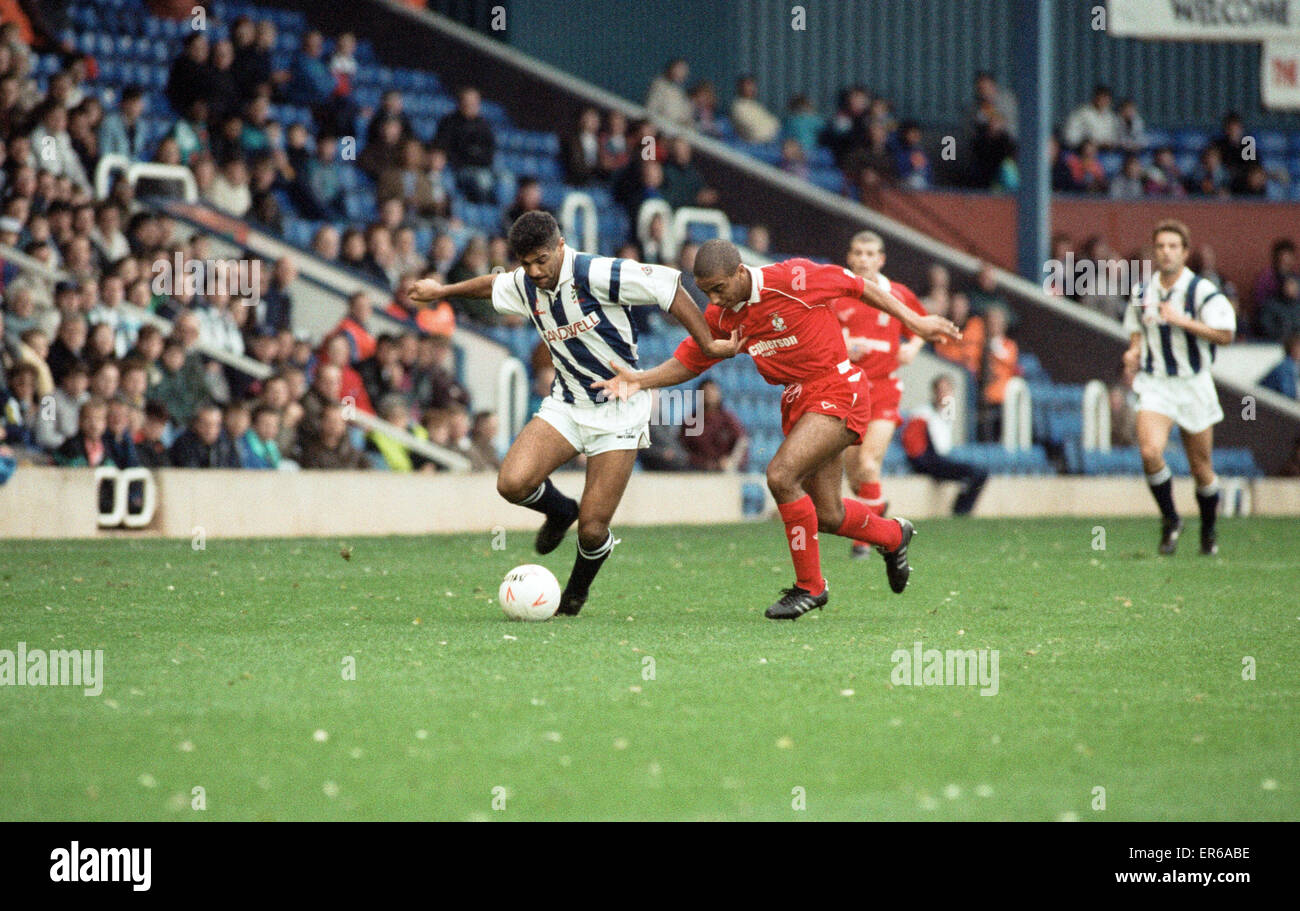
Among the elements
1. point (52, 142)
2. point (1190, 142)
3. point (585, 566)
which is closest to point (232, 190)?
point (52, 142)

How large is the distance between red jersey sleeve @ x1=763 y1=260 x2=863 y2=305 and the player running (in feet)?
1.14

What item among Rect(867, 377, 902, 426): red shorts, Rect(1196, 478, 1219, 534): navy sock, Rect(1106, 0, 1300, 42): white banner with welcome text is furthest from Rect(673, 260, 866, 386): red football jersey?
Rect(1106, 0, 1300, 42): white banner with welcome text

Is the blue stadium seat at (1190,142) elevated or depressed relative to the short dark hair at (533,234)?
elevated

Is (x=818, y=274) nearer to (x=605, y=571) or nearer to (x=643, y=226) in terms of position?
(x=605, y=571)

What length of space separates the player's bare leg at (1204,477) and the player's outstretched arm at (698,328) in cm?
561

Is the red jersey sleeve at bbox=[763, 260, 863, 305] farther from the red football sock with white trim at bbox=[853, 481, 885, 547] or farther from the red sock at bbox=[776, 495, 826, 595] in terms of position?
the red football sock with white trim at bbox=[853, 481, 885, 547]

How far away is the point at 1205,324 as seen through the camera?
12.7 m

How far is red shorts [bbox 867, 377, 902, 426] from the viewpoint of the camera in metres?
13.1

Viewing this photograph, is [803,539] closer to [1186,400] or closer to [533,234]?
[533,234]

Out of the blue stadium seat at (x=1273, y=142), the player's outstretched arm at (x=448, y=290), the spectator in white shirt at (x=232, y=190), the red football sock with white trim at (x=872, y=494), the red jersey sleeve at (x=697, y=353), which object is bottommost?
the red football sock with white trim at (x=872, y=494)

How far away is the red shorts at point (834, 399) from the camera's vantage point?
9.05 metres

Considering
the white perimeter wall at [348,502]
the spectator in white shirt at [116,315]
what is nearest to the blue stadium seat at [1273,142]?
the white perimeter wall at [348,502]

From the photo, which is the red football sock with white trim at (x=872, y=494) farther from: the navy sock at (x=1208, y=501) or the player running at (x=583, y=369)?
the player running at (x=583, y=369)
